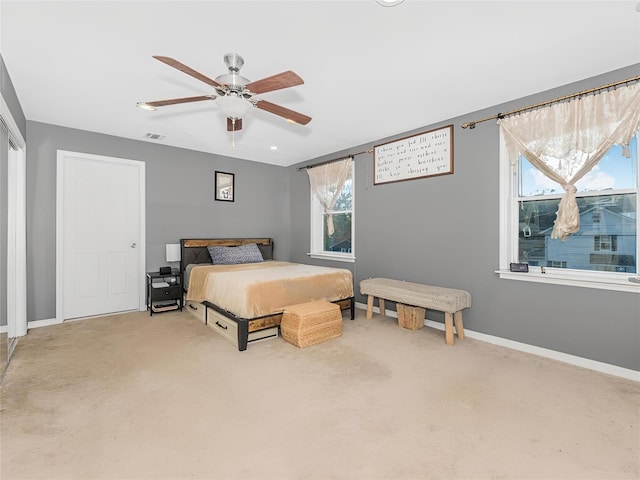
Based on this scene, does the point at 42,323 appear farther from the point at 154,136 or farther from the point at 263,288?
the point at 263,288

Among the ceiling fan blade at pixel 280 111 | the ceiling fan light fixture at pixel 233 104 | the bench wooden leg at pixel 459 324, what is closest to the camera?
the ceiling fan light fixture at pixel 233 104

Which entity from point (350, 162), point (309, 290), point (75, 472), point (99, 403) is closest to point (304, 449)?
point (75, 472)

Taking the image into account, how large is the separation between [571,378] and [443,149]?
2.63 meters

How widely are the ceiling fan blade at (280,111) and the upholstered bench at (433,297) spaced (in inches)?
86.2

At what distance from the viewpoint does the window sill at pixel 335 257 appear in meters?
5.12

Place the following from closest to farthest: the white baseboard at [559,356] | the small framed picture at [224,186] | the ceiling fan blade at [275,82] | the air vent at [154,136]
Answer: the ceiling fan blade at [275,82] → the white baseboard at [559,356] → the air vent at [154,136] → the small framed picture at [224,186]

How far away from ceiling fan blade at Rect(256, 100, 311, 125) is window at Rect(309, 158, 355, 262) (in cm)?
232

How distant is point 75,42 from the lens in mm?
2285

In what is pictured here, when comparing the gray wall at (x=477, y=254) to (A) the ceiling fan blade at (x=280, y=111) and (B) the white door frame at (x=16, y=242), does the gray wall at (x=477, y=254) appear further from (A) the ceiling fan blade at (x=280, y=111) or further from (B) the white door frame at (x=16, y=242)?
(B) the white door frame at (x=16, y=242)

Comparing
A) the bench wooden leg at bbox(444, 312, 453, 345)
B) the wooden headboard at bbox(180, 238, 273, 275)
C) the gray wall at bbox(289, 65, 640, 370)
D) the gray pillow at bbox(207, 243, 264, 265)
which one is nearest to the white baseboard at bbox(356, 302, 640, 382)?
the gray wall at bbox(289, 65, 640, 370)

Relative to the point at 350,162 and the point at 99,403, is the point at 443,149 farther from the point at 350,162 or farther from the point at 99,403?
the point at 99,403

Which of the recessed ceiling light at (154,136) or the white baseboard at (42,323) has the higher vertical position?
the recessed ceiling light at (154,136)

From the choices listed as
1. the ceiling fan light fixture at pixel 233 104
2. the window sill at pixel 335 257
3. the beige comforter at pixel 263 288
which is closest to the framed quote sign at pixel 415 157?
the window sill at pixel 335 257

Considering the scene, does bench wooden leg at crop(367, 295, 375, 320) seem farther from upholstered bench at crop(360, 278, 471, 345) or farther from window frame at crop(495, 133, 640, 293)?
window frame at crop(495, 133, 640, 293)
